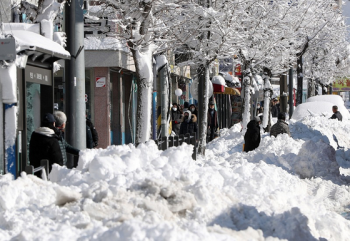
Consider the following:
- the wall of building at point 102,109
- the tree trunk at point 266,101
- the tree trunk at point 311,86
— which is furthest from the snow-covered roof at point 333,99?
the tree trunk at point 311,86

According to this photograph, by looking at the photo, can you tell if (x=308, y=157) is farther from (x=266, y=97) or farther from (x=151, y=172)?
(x=266, y=97)

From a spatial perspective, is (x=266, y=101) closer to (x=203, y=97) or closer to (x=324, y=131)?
(x=324, y=131)

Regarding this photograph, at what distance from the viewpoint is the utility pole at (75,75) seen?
34.4 ft

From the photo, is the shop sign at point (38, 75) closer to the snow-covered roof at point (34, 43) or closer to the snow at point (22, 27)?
the snow-covered roof at point (34, 43)

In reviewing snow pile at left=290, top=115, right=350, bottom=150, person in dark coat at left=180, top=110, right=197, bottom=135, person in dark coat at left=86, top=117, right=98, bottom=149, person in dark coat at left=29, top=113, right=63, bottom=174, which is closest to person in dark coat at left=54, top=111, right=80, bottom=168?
person in dark coat at left=29, top=113, right=63, bottom=174

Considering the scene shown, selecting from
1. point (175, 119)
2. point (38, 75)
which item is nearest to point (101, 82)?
point (175, 119)

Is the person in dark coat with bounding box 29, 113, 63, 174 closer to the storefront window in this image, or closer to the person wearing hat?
the storefront window

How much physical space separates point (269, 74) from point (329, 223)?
21452 millimetres

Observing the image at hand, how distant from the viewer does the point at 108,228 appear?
591 cm

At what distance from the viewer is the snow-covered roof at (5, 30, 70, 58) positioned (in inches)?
383

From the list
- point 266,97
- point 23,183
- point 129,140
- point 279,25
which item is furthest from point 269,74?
point 23,183

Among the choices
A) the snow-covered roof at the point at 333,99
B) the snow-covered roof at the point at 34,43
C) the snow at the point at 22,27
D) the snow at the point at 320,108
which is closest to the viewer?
the snow-covered roof at the point at 34,43

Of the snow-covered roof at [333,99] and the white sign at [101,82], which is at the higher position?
the white sign at [101,82]

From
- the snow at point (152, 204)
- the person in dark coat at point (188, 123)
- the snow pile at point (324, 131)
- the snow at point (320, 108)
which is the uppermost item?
the snow at point (152, 204)
